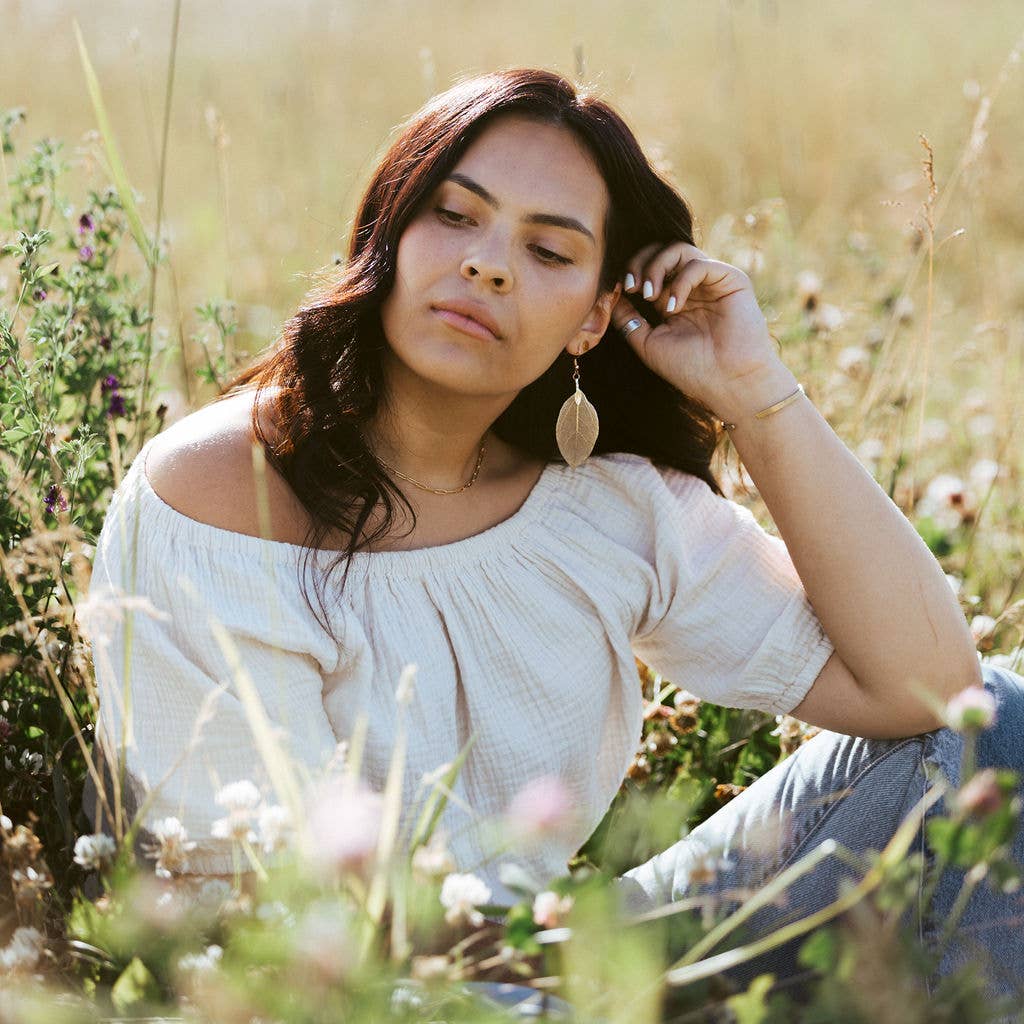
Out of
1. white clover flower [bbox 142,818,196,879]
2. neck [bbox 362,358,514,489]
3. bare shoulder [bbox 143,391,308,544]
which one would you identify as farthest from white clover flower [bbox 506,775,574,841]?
neck [bbox 362,358,514,489]

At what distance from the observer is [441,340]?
197 centimetres

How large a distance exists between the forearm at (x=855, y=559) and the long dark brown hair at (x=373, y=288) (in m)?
0.40

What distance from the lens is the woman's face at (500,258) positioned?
197cm

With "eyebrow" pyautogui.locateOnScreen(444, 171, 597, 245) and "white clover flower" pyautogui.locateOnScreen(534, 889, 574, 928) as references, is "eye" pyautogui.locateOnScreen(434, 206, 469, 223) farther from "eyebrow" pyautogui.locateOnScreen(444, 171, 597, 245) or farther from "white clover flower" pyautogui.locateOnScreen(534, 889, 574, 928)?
"white clover flower" pyautogui.locateOnScreen(534, 889, 574, 928)

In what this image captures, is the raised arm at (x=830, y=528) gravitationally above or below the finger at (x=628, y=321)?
below

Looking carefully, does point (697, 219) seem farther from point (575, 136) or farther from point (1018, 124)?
point (1018, 124)

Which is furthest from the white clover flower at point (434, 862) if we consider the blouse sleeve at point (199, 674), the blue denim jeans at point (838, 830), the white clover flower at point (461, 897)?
the blue denim jeans at point (838, 830)

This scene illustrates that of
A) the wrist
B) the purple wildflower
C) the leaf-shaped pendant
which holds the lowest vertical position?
the purple wildflower

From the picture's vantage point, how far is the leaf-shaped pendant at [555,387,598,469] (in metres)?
2.31

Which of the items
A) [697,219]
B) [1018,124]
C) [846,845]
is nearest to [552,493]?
[697,219]

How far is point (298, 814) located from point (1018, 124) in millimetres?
7687

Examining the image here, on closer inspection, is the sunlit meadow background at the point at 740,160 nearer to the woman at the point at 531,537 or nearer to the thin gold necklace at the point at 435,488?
the woman at the point at 531,537

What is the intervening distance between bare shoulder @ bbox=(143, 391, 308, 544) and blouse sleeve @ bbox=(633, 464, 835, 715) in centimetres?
69

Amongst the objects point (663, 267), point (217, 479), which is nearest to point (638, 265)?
point (663, 267)
